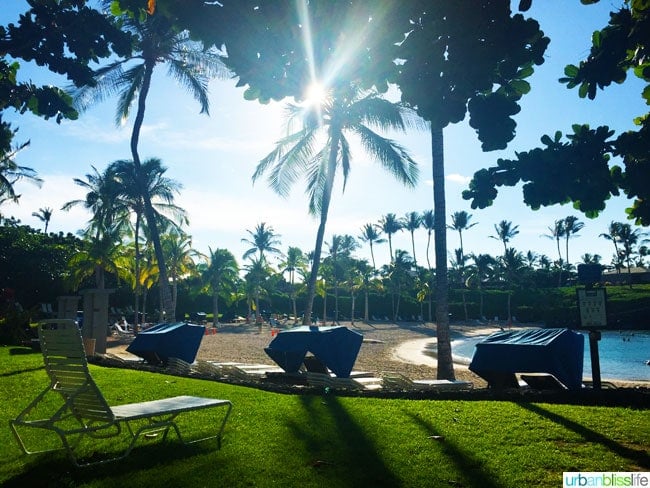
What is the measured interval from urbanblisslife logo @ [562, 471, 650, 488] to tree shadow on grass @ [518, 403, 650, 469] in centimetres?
33

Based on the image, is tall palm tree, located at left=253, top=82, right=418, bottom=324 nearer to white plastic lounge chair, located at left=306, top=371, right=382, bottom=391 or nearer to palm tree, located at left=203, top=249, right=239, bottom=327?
white plastic lounge chair, located at left=306, top=371, right=382, bottom=391

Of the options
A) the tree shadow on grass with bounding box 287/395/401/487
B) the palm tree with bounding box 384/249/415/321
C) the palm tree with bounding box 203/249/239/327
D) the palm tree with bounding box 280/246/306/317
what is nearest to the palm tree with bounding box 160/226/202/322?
the palm tree with bounding box 203/249/239/327

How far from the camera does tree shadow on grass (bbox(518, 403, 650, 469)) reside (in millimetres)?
4363

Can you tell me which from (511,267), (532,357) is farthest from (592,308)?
(511,267)

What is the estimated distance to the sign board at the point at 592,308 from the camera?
9.26 m

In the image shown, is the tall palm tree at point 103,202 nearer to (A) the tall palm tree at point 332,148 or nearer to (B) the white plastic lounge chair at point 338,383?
(A) the tall palm tree at point 332,148

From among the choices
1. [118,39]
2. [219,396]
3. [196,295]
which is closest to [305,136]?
[219,396]

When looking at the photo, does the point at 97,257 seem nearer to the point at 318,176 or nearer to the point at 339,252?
the point at 318,176

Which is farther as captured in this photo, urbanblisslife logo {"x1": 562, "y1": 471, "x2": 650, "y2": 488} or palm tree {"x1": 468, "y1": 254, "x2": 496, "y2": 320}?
palm tree {"x1": 468, "y1": 254, "x2": 496, "y2": 320}

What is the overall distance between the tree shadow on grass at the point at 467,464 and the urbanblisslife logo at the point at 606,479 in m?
0.54

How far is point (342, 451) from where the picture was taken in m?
4.61

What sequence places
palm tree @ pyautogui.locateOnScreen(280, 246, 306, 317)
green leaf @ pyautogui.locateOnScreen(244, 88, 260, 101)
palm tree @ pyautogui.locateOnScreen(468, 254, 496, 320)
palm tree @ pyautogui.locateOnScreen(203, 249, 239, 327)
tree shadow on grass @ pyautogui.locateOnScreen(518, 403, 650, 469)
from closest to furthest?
1. green leaf @ pyautogui.locateOnScreen(244, 88, 260, 101)
2. tree shadow on grass @ pyautogui.locateOnScreen(518, 403, 650, 469)
3. palm tree @ pyautogui.locateOnScreen(203, 249, 239, 327)
4. palm tree @ pyautogui.locateOnScreen(280, 246, 306, 317)
5. palm tree @ pyautogui.locateOnScreen(468, 254, 496, 320)

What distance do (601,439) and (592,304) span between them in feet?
15.9

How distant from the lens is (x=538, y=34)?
3422 millimetres
